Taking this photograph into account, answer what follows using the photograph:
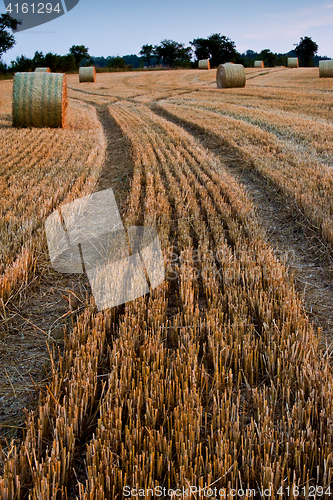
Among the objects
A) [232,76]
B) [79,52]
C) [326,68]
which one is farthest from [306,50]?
[232,76]

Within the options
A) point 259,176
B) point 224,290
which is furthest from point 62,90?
point 224,290

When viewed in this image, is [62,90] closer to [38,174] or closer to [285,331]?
[38,174]

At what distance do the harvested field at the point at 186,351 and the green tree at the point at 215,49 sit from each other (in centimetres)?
7515

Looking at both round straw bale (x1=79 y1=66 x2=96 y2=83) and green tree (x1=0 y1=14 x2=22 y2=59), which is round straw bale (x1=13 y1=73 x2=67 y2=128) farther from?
green tree (x1=0 y1=14 x2=22 y2=59)

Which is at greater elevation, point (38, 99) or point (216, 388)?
point (38, 99)

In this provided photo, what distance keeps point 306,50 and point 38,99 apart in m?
82.4

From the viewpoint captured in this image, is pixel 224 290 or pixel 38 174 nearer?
pixel 224 290

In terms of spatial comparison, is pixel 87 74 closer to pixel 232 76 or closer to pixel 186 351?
pixel 232 76

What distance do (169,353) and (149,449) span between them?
2.84ft

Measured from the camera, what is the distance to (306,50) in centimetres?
7694

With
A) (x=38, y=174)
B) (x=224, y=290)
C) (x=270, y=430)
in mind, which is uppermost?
(x=38, y=174)

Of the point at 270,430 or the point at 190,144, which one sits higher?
the point at 190,144

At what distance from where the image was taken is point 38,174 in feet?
21.9

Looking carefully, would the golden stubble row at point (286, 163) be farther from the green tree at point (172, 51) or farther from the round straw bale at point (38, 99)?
the green tree at point (172, 51)
